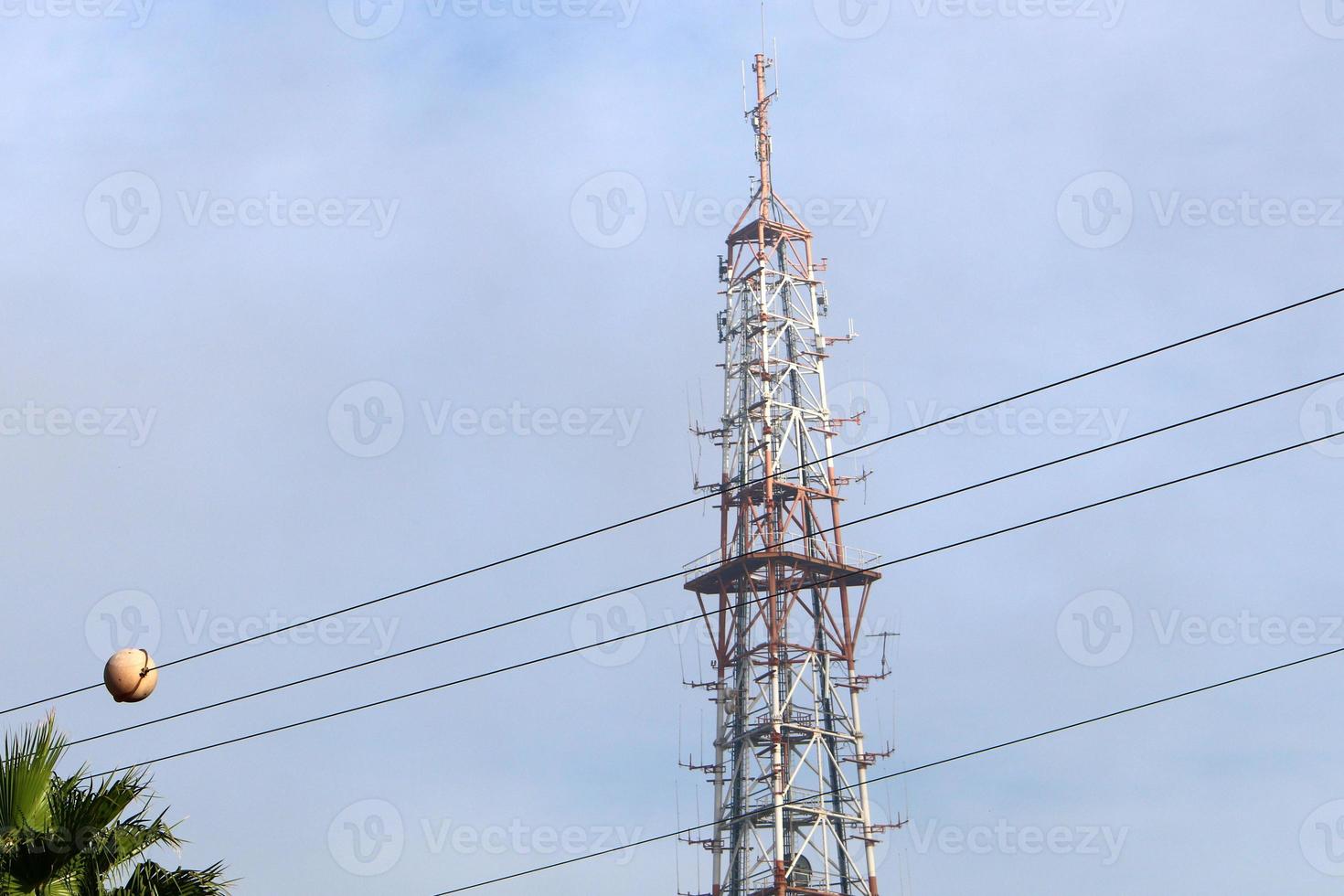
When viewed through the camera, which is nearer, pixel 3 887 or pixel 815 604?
pixel 3 887

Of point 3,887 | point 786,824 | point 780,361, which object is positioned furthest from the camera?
point 780,361

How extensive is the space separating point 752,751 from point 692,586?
7014 mm

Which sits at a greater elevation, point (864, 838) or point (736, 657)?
point (736, 657)

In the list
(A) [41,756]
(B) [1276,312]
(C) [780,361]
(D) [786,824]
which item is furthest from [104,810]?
(C) [780,361]

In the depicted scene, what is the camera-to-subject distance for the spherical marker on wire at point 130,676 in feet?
82.1

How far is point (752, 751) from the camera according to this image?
76.8 metres

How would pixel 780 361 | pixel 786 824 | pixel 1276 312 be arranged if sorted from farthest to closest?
pixel 780 361
pixel 786 824
pixel 1276 312

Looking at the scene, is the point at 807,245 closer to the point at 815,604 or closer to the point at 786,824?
the point at 815,604

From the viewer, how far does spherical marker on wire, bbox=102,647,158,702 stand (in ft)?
82.1

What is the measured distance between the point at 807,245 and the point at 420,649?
5489 centimetres

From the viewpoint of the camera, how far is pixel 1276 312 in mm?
25469

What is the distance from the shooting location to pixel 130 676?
2509cm

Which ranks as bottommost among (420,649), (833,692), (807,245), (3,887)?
(3,887)

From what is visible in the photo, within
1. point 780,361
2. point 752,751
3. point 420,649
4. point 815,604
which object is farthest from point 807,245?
point 420,649
